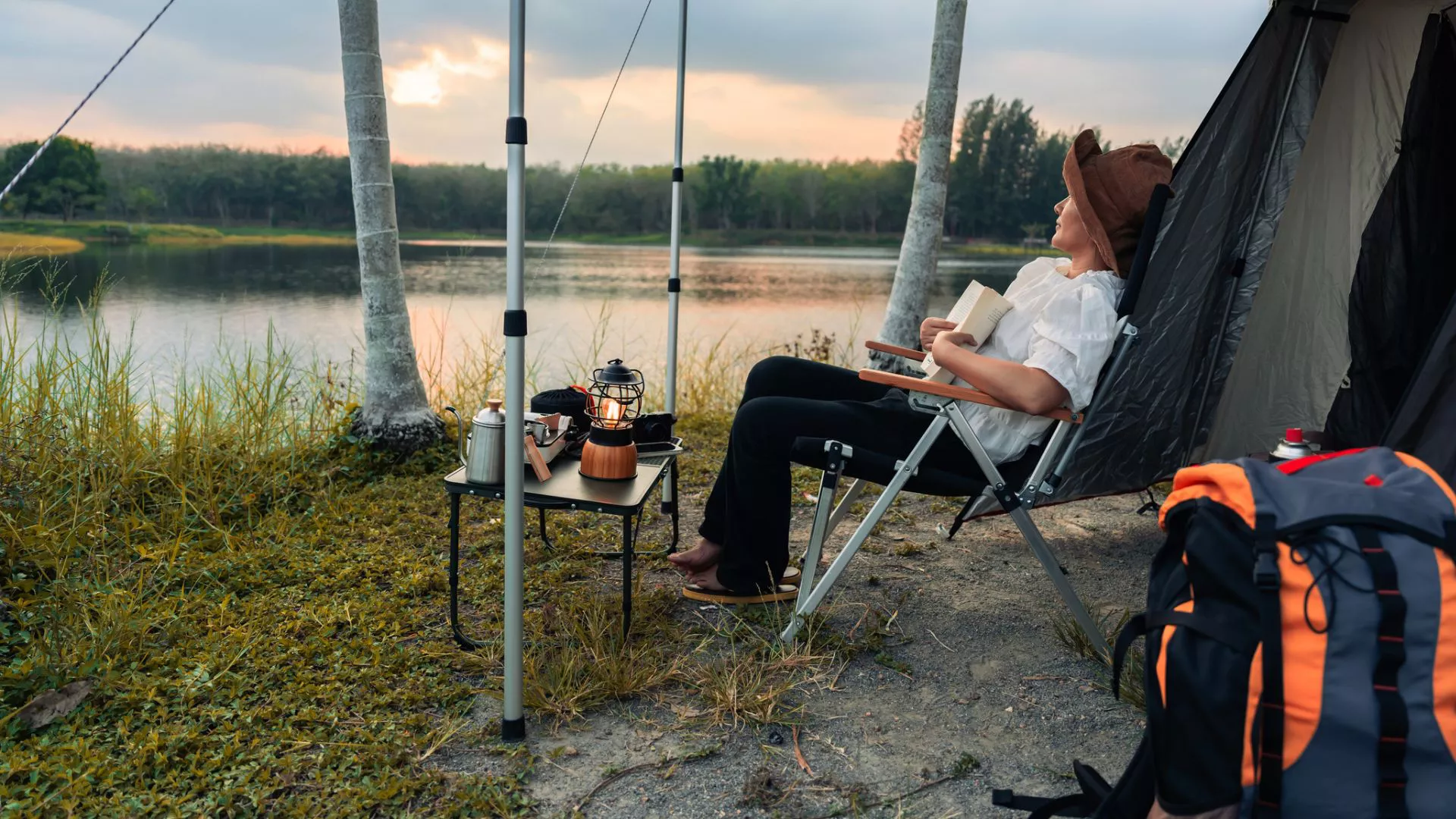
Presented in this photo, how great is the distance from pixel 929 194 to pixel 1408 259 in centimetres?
245

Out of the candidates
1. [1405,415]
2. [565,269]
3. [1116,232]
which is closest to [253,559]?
[1116,232]

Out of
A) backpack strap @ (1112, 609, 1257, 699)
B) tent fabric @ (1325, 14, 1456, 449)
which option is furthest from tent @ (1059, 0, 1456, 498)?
backpack strap @ (1112, 609, 1257, 699)

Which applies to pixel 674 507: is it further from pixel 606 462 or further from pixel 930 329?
pixel 930 329

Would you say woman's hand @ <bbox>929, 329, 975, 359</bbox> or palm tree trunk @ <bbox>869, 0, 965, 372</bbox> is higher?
palm tree trunk @ <bbox>869, 0, 965, 372</bbox>

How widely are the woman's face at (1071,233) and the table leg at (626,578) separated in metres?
1.27

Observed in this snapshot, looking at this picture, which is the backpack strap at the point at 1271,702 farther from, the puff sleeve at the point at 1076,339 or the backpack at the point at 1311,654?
the puff sleeve at the point at 1076,339

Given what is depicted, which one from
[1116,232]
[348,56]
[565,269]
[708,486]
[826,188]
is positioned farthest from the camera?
[826,188]

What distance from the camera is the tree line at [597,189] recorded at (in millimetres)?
6707

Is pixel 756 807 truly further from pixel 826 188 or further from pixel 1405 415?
pixel 826 188

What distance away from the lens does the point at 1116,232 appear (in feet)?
7.75

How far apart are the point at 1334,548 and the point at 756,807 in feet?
3.35

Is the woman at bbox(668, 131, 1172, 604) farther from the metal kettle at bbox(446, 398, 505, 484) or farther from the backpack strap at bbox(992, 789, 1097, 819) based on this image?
the backpack strap at bbox(992, 789, 1097, 819)

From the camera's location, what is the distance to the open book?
2.31 metres

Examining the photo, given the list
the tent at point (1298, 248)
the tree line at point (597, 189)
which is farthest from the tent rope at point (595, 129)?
the tent at point (1298, 248)
